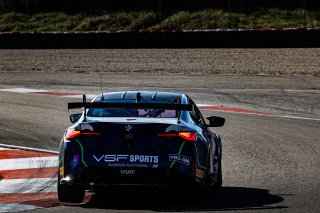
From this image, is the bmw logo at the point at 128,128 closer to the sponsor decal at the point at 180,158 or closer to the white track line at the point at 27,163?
the sponsor decal at the point at 180,158

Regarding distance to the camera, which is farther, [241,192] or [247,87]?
[247,87]

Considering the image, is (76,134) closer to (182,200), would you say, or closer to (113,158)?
(113,158)

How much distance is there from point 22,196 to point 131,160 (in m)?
1.59

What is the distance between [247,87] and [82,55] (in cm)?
1098

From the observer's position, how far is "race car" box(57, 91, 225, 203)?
31.6 ft

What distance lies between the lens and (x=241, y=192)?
36.1 ft

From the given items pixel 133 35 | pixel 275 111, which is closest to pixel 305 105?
pixel 275 111

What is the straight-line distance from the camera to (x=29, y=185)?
11.4m

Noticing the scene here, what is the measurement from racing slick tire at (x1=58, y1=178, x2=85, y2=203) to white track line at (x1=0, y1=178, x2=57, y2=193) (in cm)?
101

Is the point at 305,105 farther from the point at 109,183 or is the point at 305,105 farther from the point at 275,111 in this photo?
the point at 109,183

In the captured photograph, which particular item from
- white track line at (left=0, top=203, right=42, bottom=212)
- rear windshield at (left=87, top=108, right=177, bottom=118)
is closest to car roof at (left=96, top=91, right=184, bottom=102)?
rear windshield at (left=87, top=108, right=177, bottom=118)

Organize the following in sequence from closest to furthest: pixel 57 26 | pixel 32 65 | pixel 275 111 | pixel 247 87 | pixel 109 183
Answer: pixel 109 183 < pixel 275 111 < pixel 247 87 < pixel 32 65 < pixel 57 26

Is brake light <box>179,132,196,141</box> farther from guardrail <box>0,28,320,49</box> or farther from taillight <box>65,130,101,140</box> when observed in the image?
guardrail <box>0,28,320,49</box>

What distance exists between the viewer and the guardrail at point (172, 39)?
36.1m
